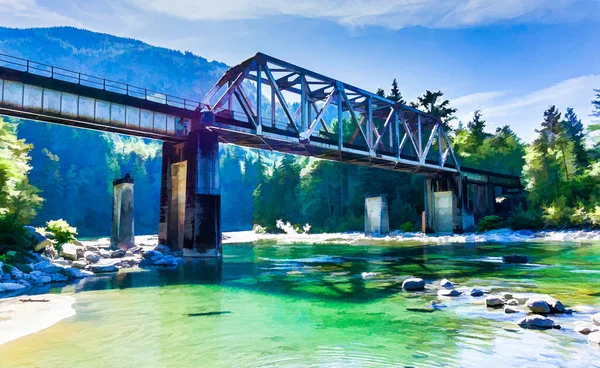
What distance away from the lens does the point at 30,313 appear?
1244cm

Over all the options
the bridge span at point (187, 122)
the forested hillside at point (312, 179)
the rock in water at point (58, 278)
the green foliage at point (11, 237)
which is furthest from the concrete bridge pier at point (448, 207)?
the rock in water at point (58, 278)

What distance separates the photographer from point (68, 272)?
21.8 meters

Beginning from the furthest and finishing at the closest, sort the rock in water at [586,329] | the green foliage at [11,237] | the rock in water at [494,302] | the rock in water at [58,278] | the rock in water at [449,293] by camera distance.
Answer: the green foliage at [11,237], the rock in water at [58,278], the rock in water at [449,293], the rock in water at [494,302], the rock in water at [586,329]

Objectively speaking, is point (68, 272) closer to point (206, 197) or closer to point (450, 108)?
point (206, 197)

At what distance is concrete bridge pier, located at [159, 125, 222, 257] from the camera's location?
3316cm

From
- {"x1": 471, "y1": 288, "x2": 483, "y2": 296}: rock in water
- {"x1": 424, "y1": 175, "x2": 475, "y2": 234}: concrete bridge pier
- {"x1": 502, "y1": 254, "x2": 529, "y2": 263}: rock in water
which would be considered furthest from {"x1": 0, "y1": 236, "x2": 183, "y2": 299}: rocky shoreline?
{"x1": 424, "y1": 175, "x2": 475, "y2": 234}: concrete bridge pier

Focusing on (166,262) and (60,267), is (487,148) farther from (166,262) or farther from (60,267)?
(60,267)

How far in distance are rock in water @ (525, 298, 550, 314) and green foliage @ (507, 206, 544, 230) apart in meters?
53.2

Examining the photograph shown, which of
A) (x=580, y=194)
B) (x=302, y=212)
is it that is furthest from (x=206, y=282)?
(x=302, y=212)

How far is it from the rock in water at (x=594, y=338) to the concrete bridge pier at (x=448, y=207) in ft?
200

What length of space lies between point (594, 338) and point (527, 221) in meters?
56.7

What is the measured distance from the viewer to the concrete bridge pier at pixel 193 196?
33.2 meters

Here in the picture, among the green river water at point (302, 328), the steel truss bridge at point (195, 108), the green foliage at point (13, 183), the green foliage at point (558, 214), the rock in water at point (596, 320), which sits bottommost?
the green river water at point (302, 328)

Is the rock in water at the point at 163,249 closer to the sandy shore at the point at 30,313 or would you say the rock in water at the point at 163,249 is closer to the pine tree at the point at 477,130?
the sandy shore at the point at 30,313
